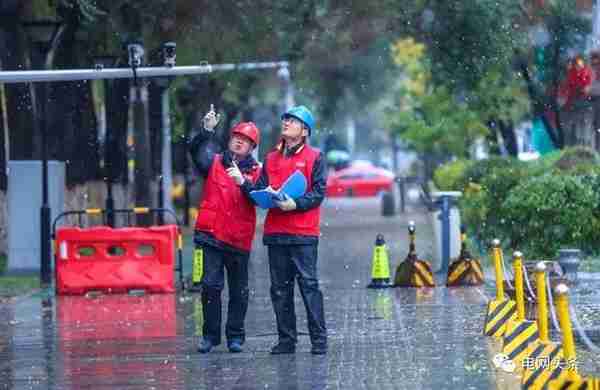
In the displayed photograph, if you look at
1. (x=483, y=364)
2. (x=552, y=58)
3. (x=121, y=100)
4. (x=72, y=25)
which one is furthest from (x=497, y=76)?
(x=483, y=364)

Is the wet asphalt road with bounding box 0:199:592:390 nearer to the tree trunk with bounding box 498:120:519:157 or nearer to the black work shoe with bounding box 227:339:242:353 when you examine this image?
the black work shoe with bounding box 227:339:242:353

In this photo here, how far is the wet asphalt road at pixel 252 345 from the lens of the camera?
38.1 ft

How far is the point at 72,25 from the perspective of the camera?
87.8 ft

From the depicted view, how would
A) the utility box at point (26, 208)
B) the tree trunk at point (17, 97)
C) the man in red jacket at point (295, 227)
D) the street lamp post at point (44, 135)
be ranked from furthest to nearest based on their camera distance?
the tree trunk at point (17, 97)
the utility box at point (26, 208)
the street lamp post at point (44, 135)
the man in red jacket at point (295, 227)

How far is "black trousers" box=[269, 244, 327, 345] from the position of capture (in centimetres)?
1279

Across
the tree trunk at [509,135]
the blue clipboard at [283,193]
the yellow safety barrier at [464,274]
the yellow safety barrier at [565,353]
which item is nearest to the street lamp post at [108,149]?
the yellow safety barrier at [464,274]

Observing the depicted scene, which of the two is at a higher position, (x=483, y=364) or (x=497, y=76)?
(x=497, y=76)

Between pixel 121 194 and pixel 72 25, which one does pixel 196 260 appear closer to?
pixel 72 25

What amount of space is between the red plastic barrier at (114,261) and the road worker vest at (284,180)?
794cm

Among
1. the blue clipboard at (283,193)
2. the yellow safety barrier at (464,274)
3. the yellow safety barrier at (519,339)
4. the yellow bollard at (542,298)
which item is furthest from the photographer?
the yellow safety barrier at (464,274)

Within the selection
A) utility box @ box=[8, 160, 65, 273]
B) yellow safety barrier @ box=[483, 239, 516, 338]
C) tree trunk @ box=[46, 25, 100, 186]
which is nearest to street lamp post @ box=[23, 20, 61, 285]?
utility box @ box=[8, 160, 65, 273]

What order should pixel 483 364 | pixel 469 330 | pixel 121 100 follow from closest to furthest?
pixel 483 364 → pixel 469 330 → pixel 121 100

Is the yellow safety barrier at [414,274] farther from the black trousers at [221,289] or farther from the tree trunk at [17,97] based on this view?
the tree trunk at [17,97]

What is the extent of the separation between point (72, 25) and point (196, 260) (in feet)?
25.1
